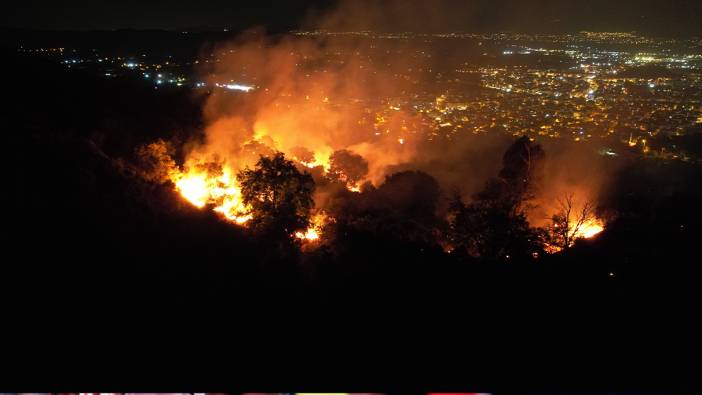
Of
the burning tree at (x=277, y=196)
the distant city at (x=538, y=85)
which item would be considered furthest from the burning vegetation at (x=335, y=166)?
the distant city at (x=538, y=85)

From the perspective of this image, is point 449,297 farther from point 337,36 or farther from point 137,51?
point 137,51

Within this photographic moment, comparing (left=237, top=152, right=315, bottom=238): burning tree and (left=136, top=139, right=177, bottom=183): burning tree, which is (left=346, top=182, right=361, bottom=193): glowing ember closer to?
(left=237, top=152, right=315, bottom=238): burning tree

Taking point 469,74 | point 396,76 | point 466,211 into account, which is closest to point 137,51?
point 396,76

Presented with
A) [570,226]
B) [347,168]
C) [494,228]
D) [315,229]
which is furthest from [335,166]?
[570,226]

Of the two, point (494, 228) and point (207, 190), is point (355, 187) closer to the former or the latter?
point (207, 190)

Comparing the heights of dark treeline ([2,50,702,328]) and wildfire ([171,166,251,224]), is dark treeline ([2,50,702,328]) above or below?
below

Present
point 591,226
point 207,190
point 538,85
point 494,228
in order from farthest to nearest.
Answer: point 538,85, point 591,226, point 207,190, point 494,228

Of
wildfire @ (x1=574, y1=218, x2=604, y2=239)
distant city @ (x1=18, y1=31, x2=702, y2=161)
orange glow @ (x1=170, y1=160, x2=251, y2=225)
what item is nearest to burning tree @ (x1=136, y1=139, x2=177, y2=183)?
orange glow @ (x1=170, y1=160, x2=251, y2=225)
